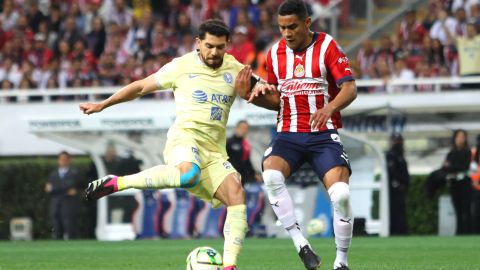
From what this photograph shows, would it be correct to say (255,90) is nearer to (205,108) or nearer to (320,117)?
(205,108)

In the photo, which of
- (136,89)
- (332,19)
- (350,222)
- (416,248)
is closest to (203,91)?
(136,89)

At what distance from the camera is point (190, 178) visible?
1039 centimetres

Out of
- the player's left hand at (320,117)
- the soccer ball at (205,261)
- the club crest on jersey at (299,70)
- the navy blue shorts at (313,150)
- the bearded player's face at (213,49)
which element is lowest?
the soccer ball at (205,261)

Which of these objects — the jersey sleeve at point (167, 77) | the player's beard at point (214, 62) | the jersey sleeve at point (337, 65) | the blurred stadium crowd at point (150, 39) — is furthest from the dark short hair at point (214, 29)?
the blurred stadium crowd at point (150, 39)

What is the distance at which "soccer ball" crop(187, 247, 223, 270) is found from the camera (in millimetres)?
10227

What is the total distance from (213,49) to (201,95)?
42 cm

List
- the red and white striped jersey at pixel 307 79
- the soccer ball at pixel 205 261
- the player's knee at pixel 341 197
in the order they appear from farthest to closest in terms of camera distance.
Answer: the red and white striped jersey at pixel 307 79 < the player's knee at pixel 341 197 < the soccer ball at pixel 205 261

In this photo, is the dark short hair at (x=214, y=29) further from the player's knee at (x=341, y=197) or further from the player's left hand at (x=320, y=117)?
the player's knee at (x=341, y=197)

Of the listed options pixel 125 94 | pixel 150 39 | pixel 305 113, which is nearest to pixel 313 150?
pixel 305 113

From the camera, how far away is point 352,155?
2094cm

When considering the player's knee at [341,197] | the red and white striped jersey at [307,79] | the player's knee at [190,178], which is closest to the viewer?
the player's knee at [190,178]

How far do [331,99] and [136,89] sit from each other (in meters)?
1.69

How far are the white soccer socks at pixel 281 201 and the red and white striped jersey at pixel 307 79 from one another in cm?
45

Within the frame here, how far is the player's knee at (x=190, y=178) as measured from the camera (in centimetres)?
1037
